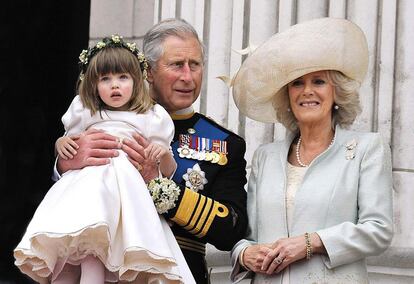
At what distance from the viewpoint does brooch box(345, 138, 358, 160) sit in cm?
507

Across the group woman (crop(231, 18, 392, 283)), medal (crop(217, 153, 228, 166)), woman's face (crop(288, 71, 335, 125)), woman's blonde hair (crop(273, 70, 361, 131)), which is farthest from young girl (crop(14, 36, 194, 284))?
woman's blonde hair (crop(273, 70, 361, 131))

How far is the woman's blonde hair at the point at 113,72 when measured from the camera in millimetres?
5051

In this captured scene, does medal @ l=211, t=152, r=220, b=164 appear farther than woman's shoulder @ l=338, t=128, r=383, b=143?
Yes

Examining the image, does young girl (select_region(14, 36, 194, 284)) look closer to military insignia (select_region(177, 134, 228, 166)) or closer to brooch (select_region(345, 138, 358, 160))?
military insignia (select_region(177, 134, 228, 166))

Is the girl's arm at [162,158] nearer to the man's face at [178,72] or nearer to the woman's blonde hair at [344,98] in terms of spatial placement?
the man's face at [178,72]

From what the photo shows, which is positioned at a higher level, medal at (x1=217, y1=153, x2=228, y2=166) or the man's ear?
the man's ear

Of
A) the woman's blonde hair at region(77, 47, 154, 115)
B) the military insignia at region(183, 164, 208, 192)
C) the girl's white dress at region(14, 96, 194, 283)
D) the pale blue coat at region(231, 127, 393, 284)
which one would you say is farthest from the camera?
the military insignia at region(183, 164, 208, 192)

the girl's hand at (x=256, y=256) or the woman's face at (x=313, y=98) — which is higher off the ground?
the woman's face at (x=313, y=98)

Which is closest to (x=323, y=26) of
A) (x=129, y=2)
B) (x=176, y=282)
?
(x=176, y=282)

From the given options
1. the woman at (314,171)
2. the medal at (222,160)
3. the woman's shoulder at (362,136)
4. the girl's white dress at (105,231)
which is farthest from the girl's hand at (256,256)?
the woman's shoulder at (362,136)

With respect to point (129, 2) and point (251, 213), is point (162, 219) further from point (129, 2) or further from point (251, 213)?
point (129, 2)

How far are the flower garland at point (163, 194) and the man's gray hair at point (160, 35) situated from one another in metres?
0.49

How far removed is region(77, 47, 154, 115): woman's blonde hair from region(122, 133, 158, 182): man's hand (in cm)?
11

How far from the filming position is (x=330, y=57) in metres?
5.11
